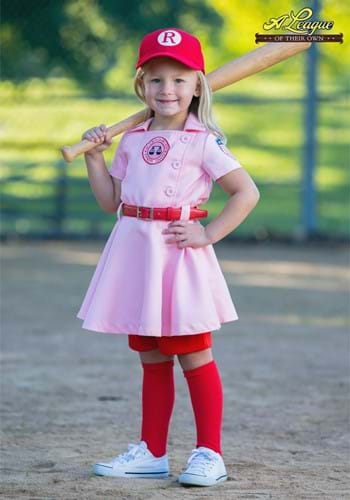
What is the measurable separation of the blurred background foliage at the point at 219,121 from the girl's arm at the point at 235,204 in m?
9.23

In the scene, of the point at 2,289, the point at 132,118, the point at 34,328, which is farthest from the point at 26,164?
the point at 132,118

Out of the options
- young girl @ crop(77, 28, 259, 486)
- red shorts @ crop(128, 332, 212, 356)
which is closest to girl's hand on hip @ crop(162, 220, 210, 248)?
young girl @ crop(77, 28, 259, 486)

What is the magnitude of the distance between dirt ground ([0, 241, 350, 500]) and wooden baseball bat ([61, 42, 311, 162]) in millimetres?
1160

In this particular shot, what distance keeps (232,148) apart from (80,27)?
11.8 feet

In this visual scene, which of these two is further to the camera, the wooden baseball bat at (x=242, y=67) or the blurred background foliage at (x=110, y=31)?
the blurred background foliage at (x=110, y=31)

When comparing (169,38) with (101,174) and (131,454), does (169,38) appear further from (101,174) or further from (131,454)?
(131,454)

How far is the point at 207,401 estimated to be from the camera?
4078 mm

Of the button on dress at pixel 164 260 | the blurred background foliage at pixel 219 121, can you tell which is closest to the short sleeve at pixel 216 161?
the button on dress at pixel 164 260

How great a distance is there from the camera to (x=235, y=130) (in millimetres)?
14867

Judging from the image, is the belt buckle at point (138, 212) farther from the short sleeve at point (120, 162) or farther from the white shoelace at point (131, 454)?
the white shoelace at point (131, 454)

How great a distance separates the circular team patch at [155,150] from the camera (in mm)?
4004

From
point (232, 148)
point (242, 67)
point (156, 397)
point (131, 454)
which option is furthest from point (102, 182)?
point (232, 148)

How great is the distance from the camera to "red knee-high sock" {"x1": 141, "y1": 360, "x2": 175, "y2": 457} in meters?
4.14

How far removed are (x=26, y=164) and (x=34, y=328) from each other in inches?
275
